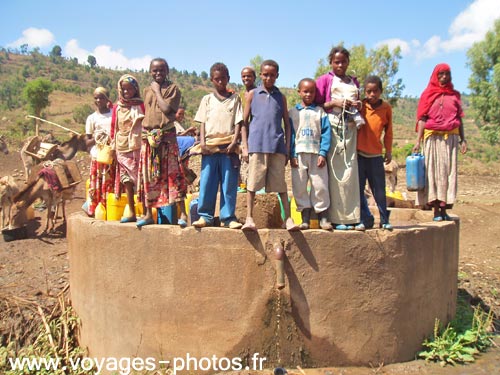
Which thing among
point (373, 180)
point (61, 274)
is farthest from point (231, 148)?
point (61, 274)

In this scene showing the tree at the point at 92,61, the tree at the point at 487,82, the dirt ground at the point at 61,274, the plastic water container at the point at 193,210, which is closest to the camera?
the dirt ground at the point at 61,274

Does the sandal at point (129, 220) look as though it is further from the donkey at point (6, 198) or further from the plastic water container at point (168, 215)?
the donkey at point (6, 198)

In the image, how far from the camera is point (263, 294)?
11.5 ft

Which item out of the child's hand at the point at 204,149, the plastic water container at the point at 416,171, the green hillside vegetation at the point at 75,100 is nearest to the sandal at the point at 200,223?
the child's hand at the point at 204,149

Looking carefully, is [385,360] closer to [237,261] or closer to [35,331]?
[237,261]

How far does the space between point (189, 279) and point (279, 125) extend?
4.56ft

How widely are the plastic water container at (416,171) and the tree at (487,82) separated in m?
17.3

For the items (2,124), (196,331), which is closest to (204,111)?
(196,331)

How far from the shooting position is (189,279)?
3.53 meters

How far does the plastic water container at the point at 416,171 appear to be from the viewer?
4809 millimetres

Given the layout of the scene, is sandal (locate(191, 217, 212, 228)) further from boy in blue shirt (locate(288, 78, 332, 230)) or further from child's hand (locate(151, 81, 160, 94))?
child's hand (locate(151, 81, 160, 94))

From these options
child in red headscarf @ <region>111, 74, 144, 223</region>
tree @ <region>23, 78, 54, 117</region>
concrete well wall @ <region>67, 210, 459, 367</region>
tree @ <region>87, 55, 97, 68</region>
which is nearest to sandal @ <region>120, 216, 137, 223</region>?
child in red headscarf @ <region>111, 74, 144, 223</region>

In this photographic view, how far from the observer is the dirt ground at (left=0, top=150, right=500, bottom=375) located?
3829 millimetres

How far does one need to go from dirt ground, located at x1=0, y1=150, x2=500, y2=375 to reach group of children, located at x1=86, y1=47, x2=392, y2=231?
4.63ft
